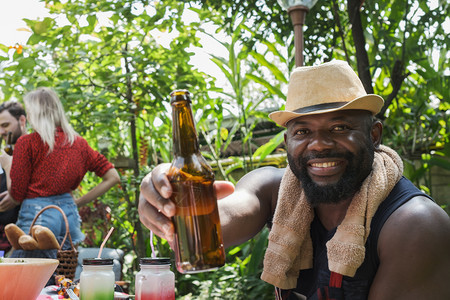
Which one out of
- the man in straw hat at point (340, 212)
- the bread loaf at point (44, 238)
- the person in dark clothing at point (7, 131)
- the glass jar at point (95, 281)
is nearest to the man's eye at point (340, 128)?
the man in straw hat at point (340, 212)

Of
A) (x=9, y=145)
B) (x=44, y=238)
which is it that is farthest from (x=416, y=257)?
(x=9, y=145)

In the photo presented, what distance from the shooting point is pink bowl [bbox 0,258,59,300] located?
48.9 inches

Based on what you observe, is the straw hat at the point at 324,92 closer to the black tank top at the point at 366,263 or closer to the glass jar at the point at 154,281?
the black tank top at the point at 366,263

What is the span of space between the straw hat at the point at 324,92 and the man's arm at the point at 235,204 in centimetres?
34

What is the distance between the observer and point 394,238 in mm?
1559

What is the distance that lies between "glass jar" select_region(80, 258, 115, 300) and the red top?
233 centimetres

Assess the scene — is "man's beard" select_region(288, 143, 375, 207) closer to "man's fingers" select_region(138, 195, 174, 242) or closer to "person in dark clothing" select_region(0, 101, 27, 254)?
"man's fingers" select_region(138, 195, 174, 242)

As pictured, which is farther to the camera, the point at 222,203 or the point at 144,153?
the point at 144,153

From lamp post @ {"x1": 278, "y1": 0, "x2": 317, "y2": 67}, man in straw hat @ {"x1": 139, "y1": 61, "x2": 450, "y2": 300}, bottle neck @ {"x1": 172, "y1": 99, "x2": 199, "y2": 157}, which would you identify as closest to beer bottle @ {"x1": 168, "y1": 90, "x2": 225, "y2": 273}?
bottle neck @ {"x1": 172, "y1": 99, "x2": 199, "y2": 157}

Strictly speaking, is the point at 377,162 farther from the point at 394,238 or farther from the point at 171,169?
the point at 171,169

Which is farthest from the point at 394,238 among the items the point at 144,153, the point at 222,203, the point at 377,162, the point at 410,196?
the point at 144,153

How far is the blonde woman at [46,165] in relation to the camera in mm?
3393

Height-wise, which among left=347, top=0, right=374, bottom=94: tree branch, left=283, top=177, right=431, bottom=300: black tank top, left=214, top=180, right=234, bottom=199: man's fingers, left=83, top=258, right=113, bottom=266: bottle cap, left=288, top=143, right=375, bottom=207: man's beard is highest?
left=347, top=0, right=374, bottom=94: tree branch

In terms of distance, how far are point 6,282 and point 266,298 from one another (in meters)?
3.19
